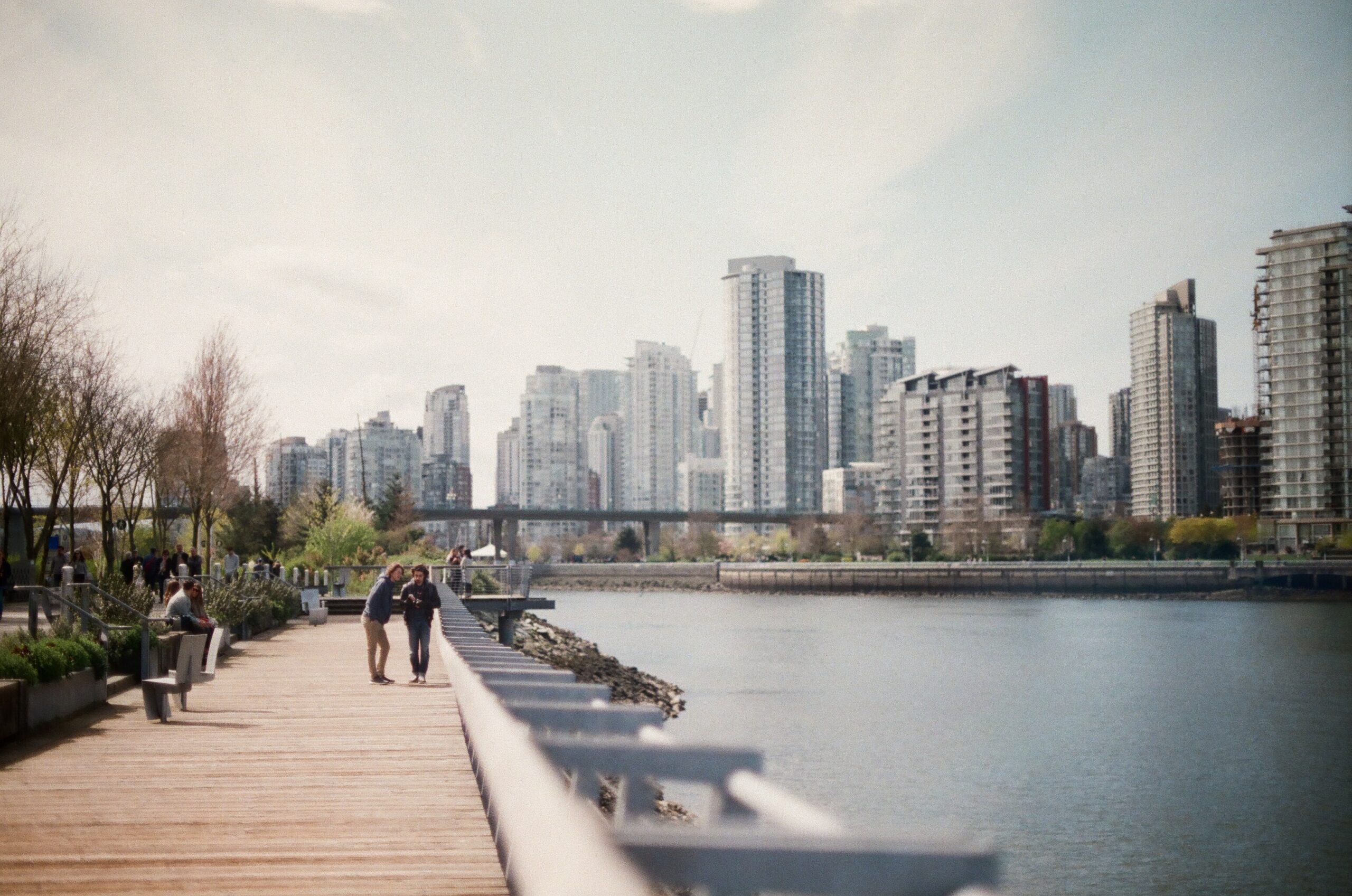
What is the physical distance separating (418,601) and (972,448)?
172005mm

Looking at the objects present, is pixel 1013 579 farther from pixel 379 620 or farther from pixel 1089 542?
pixel 379 620

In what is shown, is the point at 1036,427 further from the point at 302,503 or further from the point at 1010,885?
the point at 1010,885

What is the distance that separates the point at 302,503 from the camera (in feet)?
204

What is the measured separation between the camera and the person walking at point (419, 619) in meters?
19.5

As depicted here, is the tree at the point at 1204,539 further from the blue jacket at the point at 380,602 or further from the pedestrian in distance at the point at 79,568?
the blue jacket at the point at 380,602

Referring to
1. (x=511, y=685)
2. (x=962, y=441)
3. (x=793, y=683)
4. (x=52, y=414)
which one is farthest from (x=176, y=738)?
(x=962, y=441)

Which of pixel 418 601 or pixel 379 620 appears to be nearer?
pixel 379 620

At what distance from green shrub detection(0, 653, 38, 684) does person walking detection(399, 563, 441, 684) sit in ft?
21.4

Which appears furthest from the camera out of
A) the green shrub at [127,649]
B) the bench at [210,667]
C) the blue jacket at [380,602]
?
the blue jacket at [380,602]

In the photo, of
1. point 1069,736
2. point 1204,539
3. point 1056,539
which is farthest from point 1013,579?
point 1069,736

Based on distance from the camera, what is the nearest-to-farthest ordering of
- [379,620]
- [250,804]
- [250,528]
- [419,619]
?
[250,804], [379,620], [419,619], [250,528]

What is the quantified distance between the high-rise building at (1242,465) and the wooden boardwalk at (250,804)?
175248 mm

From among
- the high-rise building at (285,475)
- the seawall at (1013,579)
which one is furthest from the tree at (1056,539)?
the high-rise building at (285,475)

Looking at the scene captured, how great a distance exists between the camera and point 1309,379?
514 ft
